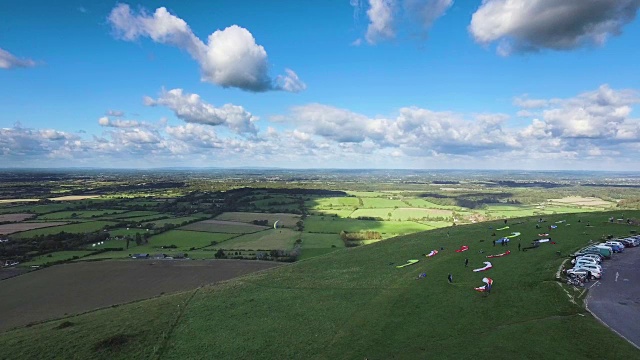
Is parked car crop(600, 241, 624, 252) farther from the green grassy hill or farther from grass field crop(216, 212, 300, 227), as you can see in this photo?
grass field crop(216, 212, 300, 227)

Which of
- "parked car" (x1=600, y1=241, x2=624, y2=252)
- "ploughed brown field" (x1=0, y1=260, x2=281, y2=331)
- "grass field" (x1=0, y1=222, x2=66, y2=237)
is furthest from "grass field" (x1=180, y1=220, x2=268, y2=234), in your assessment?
"parked car" (x1=600, y1=241, x2=624, y2=252)

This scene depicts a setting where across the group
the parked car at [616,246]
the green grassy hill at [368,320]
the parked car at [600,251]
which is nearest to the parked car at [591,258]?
the parked car at [600,251]

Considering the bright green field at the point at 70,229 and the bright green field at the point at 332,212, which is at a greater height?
the bright green field at the point at 70,229

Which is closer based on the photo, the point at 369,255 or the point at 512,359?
the point at 512,359

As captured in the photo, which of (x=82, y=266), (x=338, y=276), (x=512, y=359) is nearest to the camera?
(x=512, y=359)

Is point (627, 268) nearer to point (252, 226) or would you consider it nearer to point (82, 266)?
point (82, 266)

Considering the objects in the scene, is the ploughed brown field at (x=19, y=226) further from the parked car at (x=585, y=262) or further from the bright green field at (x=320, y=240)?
the parked car at (x=585, y=262)

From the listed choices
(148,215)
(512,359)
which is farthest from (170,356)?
(148,215)
